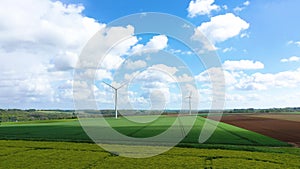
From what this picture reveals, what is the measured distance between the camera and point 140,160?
24375 mm

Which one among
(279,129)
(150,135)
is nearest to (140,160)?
(150,135)

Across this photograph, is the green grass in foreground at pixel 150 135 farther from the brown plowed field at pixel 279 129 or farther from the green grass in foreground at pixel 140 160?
the green grass in foreground at pixel 140 160

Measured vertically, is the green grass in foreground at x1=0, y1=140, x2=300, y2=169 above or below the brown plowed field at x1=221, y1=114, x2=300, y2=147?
below

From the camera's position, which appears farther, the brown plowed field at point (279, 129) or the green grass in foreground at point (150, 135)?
the brown plowed field at point (279, 129)

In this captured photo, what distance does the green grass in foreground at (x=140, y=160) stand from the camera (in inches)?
872

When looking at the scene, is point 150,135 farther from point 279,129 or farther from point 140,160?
point 279,129

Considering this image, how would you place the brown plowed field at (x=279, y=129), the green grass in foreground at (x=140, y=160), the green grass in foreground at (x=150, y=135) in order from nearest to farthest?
the green grass in foreground at (x=140, y=160) < the green grass in foreground at (x=150, y=135) < the brown plowed field at (x=279, y=129)

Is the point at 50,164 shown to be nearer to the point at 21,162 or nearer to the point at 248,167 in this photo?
the point at 21,162

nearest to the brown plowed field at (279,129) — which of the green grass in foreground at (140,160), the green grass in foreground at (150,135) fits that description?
the green grass in foreground at (150,135)

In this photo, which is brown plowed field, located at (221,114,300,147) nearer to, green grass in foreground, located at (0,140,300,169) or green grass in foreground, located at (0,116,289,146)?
green grass in foreground, located at (0,116,289,146)

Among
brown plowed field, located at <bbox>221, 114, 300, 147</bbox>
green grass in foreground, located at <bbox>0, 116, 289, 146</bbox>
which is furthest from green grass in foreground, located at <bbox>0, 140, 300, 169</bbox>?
brown plowed field, located at <bbox>221, 114, 300, 147</bbox>

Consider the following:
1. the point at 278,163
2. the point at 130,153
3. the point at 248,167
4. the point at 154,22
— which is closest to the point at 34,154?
the point at 130,153

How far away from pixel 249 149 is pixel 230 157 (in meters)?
6.28

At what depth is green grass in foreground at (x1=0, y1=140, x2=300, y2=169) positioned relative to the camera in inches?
872
